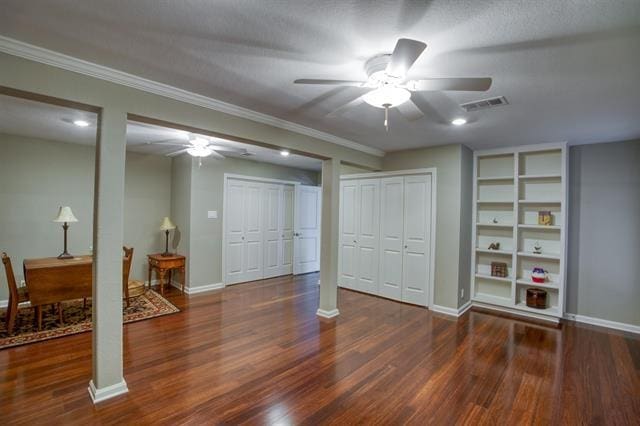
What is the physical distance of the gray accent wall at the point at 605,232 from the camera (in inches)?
154

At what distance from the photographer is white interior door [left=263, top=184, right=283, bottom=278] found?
6336 mm

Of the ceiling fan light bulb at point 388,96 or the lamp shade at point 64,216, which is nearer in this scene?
the ceiling fan light bulb at point 388,96

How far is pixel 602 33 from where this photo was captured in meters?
1.65

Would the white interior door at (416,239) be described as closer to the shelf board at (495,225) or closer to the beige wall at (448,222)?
the beige wall at (448,222)

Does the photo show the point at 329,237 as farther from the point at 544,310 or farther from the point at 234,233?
the point at 544,310

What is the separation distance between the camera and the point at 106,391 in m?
2.30

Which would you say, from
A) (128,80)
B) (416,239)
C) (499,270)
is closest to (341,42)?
(128,80)

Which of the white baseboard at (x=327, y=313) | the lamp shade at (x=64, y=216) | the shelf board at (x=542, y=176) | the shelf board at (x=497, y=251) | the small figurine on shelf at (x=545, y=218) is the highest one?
the shelf board at (x=542, y=176)

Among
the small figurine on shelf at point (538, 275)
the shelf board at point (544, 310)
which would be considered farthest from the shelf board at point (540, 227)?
the shelf board at point (544, 310)

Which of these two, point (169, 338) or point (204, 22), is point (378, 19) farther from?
point (169, 338)

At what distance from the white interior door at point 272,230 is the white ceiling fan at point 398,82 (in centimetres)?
420

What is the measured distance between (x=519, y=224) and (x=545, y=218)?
32 centimetres

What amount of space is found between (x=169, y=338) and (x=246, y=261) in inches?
105

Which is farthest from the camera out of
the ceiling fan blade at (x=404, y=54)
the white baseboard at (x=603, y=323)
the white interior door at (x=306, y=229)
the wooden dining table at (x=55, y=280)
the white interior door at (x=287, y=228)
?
the white interior door at (x=306, y=229)
